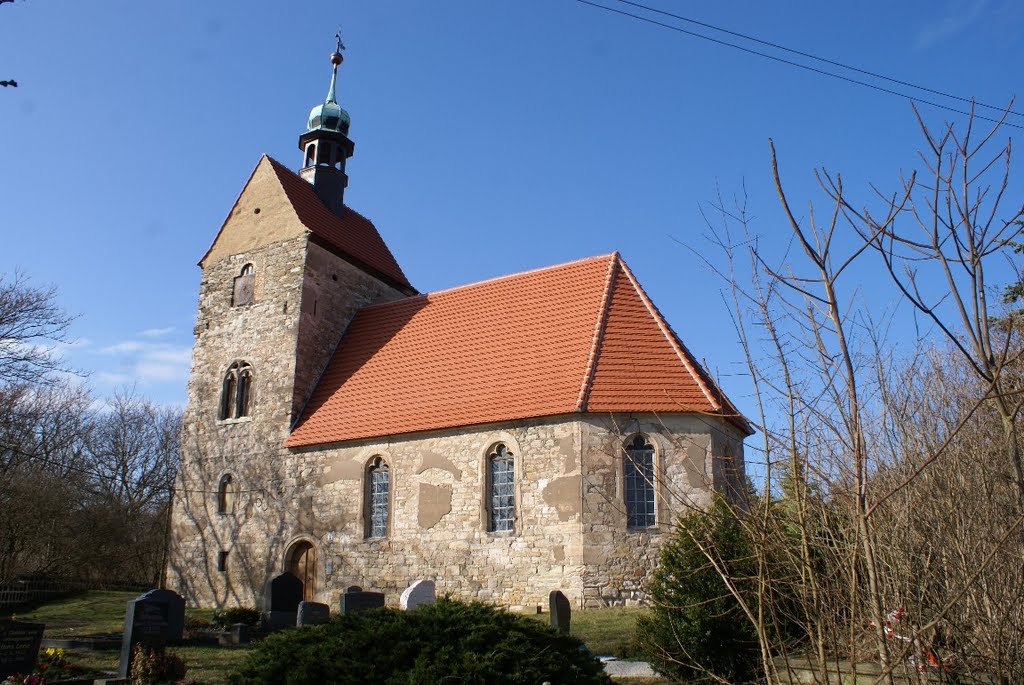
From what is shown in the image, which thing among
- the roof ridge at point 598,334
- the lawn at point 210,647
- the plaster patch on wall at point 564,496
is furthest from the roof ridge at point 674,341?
the lawn at point 210,647

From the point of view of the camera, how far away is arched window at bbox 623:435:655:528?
1492 centimetres

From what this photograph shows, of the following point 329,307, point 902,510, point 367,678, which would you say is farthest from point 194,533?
point 902,510

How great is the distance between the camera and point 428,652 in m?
5.67

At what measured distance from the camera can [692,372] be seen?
1584 cm

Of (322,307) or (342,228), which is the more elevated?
(342,228)

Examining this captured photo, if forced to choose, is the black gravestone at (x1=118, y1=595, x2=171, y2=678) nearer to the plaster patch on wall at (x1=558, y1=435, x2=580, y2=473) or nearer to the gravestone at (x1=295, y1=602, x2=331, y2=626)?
the gravestone at (x1=295, y1=602, x2=331, y2=626)

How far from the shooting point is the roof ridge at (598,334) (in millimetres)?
15195

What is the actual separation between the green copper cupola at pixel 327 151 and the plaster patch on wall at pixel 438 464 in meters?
9.86

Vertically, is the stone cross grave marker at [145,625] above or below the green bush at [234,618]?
above

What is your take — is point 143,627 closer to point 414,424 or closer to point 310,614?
point 310,614

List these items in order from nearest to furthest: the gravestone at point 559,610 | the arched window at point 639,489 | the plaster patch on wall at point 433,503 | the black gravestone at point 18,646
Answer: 1. the black gravestone at point 18,646
2. the gravestone at point 559,610
3. the arched window at point 639,489
4. the plaster patch on wall at point 433,503

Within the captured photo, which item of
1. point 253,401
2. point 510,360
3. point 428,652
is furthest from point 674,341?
point 428,652

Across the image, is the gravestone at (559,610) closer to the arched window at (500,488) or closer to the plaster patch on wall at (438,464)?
the arched window at (500,488)

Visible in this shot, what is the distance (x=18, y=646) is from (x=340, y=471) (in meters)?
9.11
